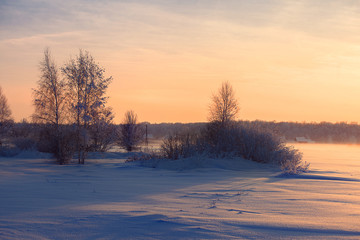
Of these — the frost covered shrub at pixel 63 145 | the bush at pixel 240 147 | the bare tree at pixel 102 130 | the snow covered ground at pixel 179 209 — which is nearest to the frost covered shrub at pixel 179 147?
Answer: the bush at pixel 240 147

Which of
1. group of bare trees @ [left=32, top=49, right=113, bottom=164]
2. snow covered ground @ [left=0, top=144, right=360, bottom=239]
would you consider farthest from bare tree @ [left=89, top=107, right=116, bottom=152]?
snow covered ground @ [left=0, top=144, right=360, bottom=239]

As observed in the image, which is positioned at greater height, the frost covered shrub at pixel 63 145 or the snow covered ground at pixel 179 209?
the frost covered shrub at pixel 63 145

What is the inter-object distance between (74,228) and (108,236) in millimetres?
684

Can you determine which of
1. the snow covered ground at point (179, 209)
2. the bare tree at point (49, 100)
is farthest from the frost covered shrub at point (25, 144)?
the snow covered ground at point (179, 209)

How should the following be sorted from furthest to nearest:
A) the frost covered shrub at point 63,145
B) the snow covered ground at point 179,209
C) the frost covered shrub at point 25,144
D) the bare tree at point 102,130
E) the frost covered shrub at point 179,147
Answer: the frost covered shrub at point 25,144
the bare tree at point 102,130
the frost covered shrub at point 63,145
the frost covered shrub at point 179,147
the snow covered ground at point 179,209

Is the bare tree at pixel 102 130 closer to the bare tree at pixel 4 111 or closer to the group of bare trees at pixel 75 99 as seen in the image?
the group of bare trees at pixel 75 99

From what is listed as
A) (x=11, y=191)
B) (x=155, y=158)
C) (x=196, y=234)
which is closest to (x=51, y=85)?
(x=155, y=158)

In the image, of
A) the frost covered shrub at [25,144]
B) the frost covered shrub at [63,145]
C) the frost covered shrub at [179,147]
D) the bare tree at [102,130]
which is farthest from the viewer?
the frost covered shrub at [25,144]

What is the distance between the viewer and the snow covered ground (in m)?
5.29

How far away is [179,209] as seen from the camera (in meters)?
6.98

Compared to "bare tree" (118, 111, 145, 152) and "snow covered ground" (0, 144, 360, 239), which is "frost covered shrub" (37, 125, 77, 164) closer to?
"snow covered ground" (0, 144, 360, 239)

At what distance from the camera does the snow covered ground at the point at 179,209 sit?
5285 millimetres

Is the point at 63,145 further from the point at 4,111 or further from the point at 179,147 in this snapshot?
the point at 4,111

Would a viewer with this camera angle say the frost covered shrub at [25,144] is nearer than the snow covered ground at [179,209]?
No
